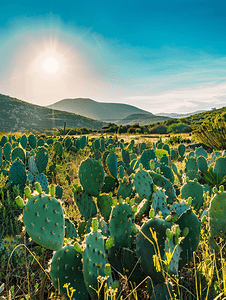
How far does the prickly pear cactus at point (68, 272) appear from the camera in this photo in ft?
3.90

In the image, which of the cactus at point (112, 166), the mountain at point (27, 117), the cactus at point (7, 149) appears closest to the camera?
the cactus at point (112, 166)

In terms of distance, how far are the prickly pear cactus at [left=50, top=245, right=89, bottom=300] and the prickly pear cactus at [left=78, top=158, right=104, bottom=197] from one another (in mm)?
1007

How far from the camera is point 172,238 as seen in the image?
47.4 inches

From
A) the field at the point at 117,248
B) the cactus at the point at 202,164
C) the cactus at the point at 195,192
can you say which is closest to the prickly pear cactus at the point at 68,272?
the field at the point at 117,248

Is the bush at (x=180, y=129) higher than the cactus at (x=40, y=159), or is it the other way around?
the bush at (x=180, y=129)

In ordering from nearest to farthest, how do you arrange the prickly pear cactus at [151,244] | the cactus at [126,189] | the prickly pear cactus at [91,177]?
the prickly pear cactus at [151,244] → the prickly pear cactus at [91,177] → the cactus at [126,189]

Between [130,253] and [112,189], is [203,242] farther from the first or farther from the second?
[112,189]

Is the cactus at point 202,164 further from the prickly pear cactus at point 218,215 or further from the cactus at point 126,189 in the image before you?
the prickly pear cactus at point 218,215

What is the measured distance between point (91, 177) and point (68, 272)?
1109 millimetres

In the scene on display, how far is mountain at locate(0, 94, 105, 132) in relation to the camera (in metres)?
32.1

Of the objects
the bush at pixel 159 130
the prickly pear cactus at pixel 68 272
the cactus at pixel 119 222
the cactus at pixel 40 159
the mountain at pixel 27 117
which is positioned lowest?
the prickly pear cactus at pixel 68 272

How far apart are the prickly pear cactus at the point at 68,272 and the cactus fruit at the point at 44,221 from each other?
0.11 metres

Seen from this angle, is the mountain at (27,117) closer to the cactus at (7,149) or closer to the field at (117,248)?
the cactus at (7,149)

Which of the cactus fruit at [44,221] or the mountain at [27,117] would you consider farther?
the mountain at [27,117]
